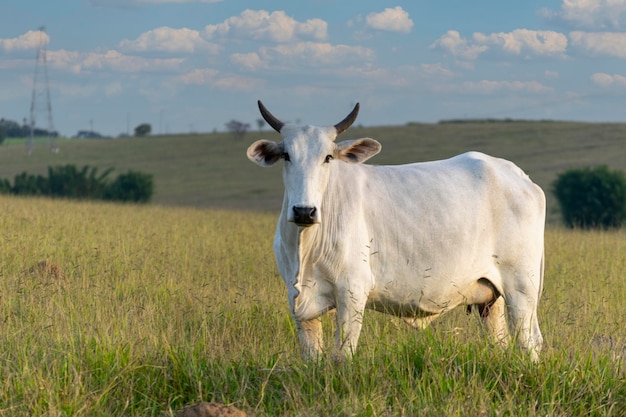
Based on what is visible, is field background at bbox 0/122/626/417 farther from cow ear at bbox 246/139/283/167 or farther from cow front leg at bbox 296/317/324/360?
cow ear at bbox 246/139/283/167

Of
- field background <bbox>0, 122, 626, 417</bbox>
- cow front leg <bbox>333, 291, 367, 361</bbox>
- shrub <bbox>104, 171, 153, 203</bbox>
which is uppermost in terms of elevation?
cow front leg <bbox>333, 291, 367, 361</bbox>

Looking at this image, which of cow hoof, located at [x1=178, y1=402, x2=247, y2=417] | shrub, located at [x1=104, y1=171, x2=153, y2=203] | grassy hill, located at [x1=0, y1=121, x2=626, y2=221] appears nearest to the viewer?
cow hoof, located at [x1=178, y1=402, x2=247, y2=417]

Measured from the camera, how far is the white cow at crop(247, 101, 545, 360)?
240 inches

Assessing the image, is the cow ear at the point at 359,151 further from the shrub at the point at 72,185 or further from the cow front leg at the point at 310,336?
the shrub at the point at 72,185

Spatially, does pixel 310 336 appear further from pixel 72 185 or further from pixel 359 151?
pixel 72 185

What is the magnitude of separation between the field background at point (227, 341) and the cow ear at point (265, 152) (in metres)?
1.37

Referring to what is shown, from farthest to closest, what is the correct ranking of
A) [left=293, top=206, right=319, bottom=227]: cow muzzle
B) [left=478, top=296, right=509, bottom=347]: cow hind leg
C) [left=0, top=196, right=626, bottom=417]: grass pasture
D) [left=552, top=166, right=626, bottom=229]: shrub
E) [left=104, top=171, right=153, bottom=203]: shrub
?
[left=104, top=171, right=153, bottom=203]: shrub < [left=552, top=166, right=626, bottom=229]: shrub < [left=478, top=296, right=509, bottom=347]: cow hind leg < [left=293, top=206, right=319, bottom=227]: cow muzzle < [left=0, top=196, right=626, bottom=417]: grass pasture

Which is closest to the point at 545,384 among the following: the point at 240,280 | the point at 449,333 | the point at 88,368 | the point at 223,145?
the point at 449,333

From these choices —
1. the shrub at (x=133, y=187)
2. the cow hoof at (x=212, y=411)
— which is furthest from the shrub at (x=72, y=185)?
the cow hoof at (x=212, y=411)

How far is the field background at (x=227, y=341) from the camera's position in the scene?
5367mm

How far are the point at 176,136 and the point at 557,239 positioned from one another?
249 feet

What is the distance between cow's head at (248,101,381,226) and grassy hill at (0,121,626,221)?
3753 centimetres

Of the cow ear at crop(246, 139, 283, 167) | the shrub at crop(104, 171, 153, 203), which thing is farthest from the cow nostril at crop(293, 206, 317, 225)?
the shrub at crop(104, 171, 153, 203)

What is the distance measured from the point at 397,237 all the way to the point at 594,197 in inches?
1224
